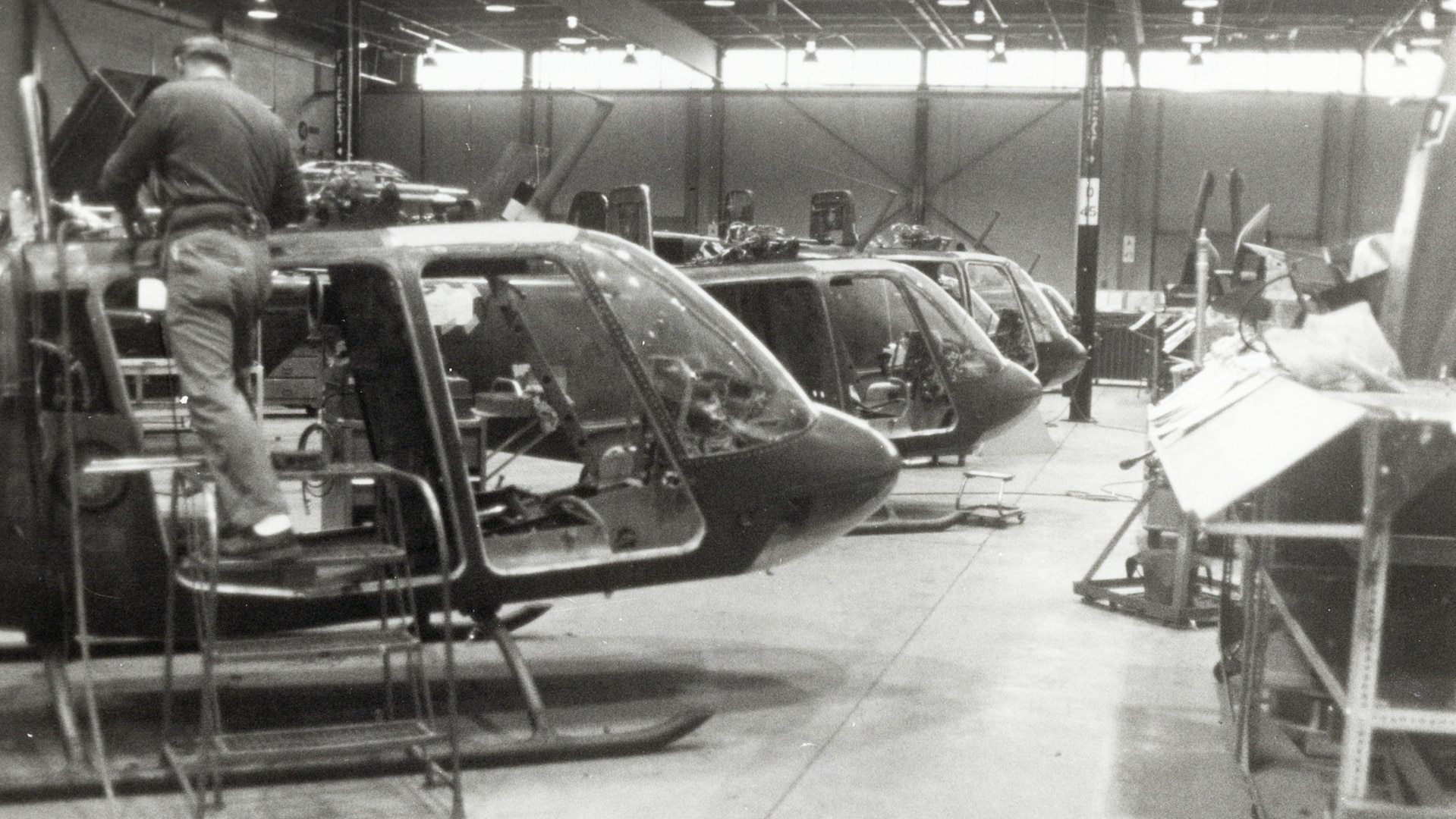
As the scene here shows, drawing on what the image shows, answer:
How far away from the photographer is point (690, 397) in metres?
6.20

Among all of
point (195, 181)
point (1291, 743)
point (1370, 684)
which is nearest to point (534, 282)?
point (195, 181)

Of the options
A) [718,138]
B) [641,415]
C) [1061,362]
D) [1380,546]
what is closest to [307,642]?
[641,415]

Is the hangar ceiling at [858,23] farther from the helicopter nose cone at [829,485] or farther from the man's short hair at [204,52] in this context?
the man's short hair at [204,52]

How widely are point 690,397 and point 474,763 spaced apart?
1701 mm

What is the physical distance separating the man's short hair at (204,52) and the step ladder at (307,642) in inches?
57.5

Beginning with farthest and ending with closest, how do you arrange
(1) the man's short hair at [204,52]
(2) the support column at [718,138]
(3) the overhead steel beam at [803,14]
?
(2) the support column at [718,138] → (3) the overhead steel beam at [803,14] → (1) the man's short hair at [204,52]

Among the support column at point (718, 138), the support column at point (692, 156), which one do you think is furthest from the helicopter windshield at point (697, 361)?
the support column at point (692, 156)

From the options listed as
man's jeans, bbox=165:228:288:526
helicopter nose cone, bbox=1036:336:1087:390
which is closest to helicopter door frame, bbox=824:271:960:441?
helicopter nose cone, bbox=1036:336:1087:390

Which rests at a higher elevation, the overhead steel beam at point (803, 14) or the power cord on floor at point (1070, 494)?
the overhead steel beam at point (803, 14)

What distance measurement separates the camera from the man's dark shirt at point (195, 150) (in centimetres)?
512

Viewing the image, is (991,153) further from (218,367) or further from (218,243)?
(218,367)

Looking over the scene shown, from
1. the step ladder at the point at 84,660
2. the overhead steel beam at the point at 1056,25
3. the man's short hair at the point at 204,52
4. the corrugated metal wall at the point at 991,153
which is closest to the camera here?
the step ladder at the point at 84,660

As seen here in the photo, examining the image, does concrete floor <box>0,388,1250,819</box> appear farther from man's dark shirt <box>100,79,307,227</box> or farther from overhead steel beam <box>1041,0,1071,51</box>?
overhead steel beam <box>1041,0,1071,51</box>

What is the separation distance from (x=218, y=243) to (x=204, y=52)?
2.46ft
